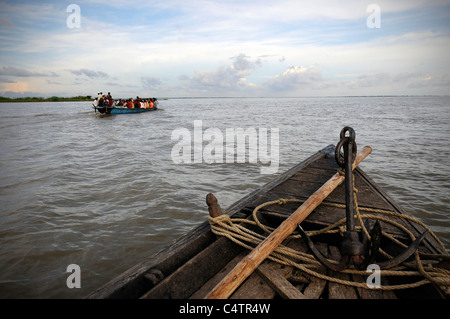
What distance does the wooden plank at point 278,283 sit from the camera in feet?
6.03

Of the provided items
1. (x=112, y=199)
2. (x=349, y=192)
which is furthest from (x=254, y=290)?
(x=112, y=199)

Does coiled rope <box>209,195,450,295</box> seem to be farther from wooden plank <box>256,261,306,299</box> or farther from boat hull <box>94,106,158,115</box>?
boat hull <box>94,106,158,115</box>

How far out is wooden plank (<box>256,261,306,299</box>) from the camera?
1.84 meters

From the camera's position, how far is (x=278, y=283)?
75.9 inches

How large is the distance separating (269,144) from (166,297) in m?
11.2

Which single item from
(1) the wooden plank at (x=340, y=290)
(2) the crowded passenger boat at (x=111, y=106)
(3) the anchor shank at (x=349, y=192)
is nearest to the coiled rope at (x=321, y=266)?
(1) the wooden plank at (x=340, y=290)

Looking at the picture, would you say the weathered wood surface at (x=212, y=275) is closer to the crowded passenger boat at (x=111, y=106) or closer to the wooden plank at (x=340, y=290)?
the wooden plank at (x=340, y=290)

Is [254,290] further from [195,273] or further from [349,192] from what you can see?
[349,192]

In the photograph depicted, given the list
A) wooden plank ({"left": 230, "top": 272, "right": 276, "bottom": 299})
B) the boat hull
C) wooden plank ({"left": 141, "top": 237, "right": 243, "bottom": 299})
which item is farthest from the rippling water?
the boat hull

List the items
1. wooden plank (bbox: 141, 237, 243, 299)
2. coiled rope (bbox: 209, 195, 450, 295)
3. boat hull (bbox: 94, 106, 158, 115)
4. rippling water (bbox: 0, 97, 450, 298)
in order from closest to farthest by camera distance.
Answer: wooden plank (bbox: 141, 237, 243, 299) → coiled rope (bbox: 209, 195, 450, 295) → rippling water (bbox: 0, 97, 450, 298) → boat hull (bbox: 94, 106, 158, 115)

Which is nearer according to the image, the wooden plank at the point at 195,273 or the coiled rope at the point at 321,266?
the wooden plank at the point at 195,273

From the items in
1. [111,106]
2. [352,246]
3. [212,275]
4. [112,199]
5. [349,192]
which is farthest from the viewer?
[111,106]
